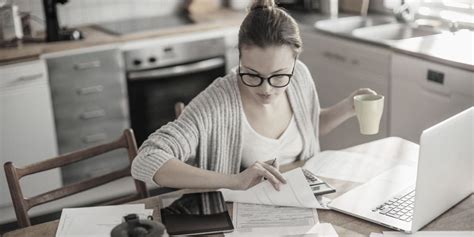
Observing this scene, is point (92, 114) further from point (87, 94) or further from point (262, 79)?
point (262, 79)

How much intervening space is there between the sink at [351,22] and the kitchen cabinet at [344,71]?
13 centimetres

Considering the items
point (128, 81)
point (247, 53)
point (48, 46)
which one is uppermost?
point (247, 53)

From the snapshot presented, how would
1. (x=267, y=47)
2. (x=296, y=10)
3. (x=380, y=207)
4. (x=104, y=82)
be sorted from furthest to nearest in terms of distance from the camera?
(x=296, y=10)
(x=104, y=82)
(x=267, y=47)
(x=380, y=207)

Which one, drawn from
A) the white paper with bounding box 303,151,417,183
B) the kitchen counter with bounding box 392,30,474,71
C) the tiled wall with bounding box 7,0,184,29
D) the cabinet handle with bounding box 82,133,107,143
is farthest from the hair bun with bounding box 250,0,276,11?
the tiled wall with bounding box 7,0,184,29

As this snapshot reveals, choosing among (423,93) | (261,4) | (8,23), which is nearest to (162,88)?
(8,23)

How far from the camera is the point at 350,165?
79.3 inches

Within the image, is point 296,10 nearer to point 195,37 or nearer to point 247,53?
point 195,37

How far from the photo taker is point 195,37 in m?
3.65

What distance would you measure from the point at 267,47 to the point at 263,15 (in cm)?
12

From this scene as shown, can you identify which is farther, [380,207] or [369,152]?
[369,152]

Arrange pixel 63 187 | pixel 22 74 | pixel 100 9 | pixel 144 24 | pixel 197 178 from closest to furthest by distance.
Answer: pixel 197 178 < pixel 63 187 < pixel 22 74 < pixel 144 24 < pixel 100 9

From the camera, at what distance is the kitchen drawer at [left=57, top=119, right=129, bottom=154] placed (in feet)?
11.4

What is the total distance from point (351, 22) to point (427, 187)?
89.7 inches

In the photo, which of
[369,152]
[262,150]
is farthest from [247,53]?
[369,152]
